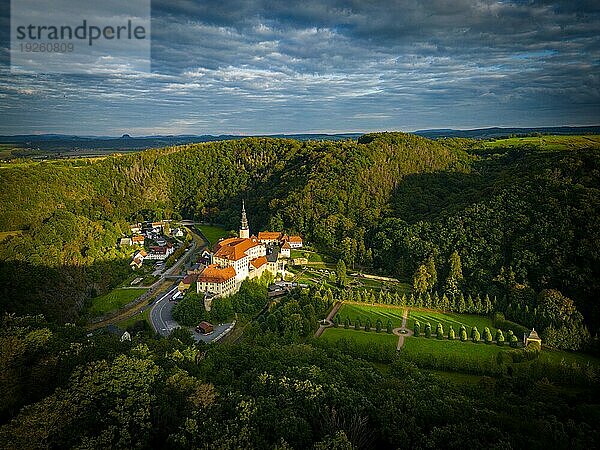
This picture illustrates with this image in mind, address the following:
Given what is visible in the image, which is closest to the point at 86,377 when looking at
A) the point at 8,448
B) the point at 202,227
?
the point at 8,448

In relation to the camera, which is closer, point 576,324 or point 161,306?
point 576,324

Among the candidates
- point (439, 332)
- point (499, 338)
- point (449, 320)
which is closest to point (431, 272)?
point (449, 320)

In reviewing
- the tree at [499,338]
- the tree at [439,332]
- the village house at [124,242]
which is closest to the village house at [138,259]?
the village house at [124,242]

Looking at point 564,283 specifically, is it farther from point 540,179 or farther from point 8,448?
point 8,448

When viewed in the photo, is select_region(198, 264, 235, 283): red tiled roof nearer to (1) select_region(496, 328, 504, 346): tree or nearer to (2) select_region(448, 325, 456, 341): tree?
(2) select_region(448, 325, 456, 341): tree

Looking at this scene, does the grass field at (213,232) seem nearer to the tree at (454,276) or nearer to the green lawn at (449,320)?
the tree at (454,276)

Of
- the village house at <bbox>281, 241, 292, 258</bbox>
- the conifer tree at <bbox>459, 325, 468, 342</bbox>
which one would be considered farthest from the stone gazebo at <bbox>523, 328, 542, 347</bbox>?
the village house at <bbox>281, 241, 292, 258</bbox>

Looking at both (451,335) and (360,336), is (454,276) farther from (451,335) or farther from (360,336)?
(360,336)
